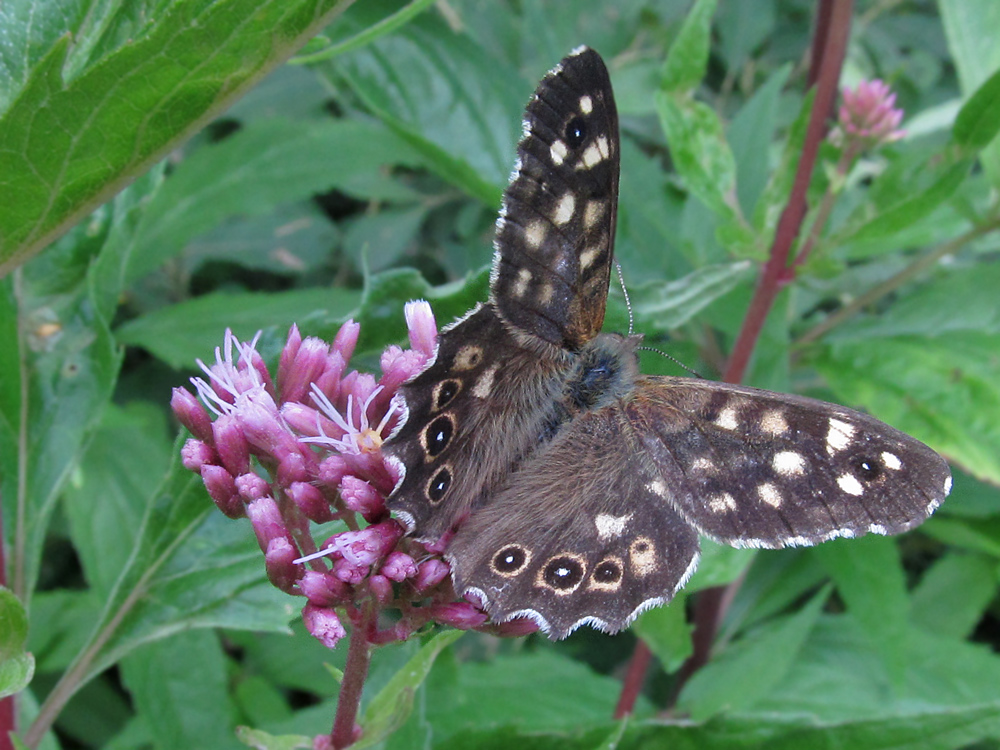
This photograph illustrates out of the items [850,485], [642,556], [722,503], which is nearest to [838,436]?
[850,485]

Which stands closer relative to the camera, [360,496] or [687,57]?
[360,496]

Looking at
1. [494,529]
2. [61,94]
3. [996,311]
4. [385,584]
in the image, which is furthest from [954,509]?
[61,94]

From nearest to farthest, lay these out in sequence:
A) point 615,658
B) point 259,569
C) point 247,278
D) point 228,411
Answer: point 228,411 < point 259,569 < point 615,658 < point 247,278

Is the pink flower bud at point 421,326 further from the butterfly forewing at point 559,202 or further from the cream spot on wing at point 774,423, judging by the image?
the cream spot on wing at point 774,423

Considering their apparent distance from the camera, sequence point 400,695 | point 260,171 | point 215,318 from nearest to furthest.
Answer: point 400,695 < point 215,318 < point 260,171

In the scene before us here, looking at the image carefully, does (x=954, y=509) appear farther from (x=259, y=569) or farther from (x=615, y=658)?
(x=259, y=569)

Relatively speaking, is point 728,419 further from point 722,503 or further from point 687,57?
point 687,57
